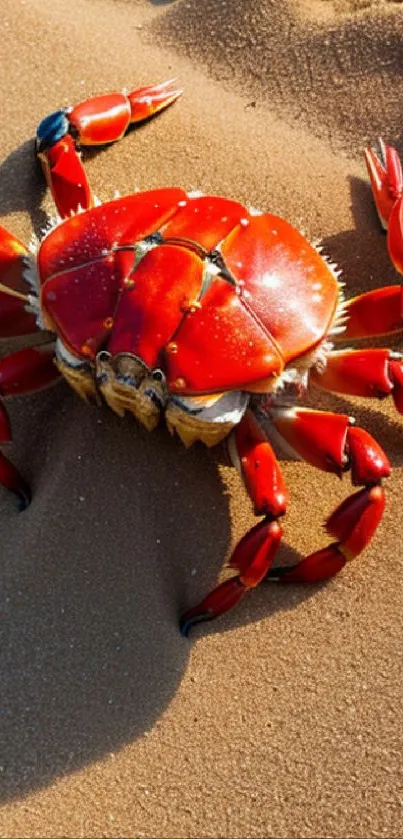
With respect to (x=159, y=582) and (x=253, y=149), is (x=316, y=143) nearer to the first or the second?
(x=253, y=149)

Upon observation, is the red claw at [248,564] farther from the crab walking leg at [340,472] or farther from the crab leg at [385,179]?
the crab leg at [385,179]

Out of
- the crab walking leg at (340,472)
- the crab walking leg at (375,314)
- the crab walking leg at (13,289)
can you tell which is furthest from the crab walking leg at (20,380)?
the crab walking leg at (375,314)

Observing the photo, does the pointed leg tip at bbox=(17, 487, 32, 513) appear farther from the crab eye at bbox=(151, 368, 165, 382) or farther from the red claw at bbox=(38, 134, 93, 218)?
the red claw at bbox=(38, 134, 93, 218)

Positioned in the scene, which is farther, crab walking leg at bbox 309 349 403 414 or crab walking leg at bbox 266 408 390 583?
crab walking leg at bbox 309 349 403 414

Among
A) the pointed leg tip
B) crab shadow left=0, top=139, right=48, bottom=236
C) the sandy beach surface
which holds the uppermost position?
crab shadow left=0, top=139, right=48, bottom=236

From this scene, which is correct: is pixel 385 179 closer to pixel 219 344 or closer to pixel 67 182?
pixel 67 182

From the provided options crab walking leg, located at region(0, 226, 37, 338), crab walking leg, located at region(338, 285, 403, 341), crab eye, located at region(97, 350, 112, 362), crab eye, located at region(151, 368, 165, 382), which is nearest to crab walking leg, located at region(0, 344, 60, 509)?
crab walking leg, located at region(0, 226, 37, 338)

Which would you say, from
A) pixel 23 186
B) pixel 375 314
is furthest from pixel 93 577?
pixel 23 186
